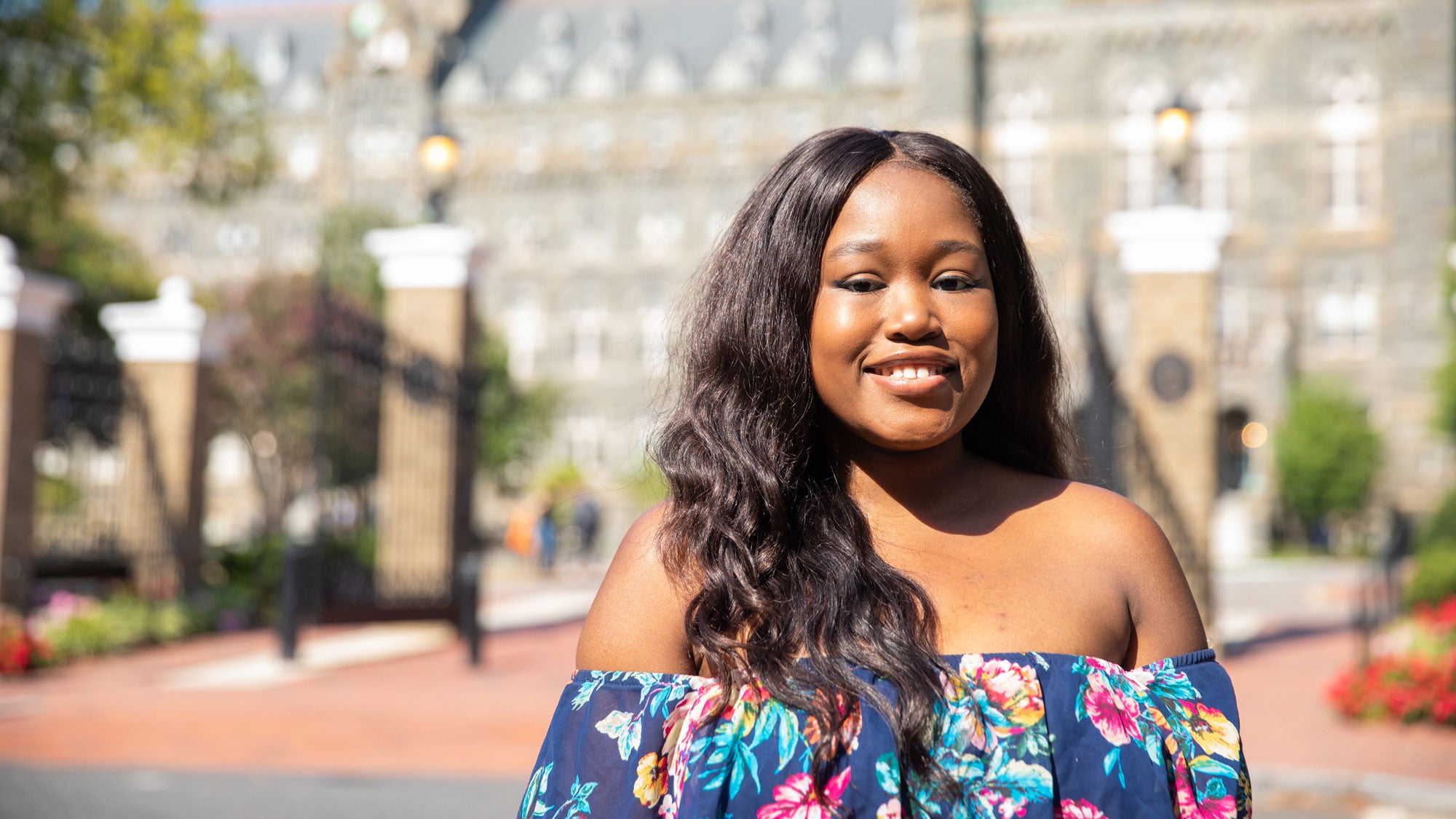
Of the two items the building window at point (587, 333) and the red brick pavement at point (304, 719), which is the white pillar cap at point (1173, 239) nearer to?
the red brick pavement at point (304, 719)

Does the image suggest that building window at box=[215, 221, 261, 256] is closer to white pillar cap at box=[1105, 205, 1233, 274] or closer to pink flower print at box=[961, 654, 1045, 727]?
white pillar cap at box=[1105, 205, 1233, 274]

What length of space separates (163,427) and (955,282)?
1525 cm

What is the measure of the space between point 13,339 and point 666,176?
1589 inches

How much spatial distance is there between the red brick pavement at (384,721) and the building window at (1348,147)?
3143 centimetres

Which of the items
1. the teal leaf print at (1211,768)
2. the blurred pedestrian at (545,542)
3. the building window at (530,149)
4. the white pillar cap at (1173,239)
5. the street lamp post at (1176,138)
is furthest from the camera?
the building window at (530,149)

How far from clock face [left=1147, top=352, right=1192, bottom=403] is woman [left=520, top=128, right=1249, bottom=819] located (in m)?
10.4

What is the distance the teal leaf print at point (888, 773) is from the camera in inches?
58.0

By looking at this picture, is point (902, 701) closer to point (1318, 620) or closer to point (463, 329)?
point (463, 329)

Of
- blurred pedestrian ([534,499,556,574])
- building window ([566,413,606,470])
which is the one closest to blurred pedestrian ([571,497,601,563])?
blurred pedestrian ([534,499,556,574])

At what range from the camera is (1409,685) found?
29.2 ft

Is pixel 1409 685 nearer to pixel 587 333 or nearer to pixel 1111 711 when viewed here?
pixel 1111 711

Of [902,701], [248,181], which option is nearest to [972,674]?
[902,701]

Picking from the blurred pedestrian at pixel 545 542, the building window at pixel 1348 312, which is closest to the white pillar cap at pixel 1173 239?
the blurred pedestrian at pixel 545 542

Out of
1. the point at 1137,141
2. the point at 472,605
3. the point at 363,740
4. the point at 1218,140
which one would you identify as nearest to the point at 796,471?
the point at 363,740
